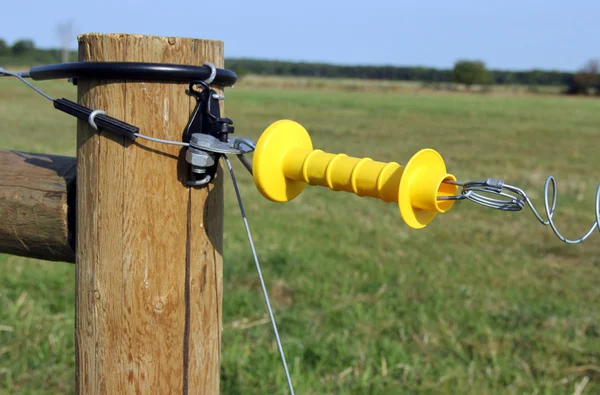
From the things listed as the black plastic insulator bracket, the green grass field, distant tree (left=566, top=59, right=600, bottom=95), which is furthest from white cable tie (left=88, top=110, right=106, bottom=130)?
distant tree (left=566, top=59, right=600, bottom=95)

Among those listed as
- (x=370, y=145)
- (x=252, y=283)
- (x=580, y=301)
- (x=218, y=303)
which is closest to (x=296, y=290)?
(x=252, y=283)

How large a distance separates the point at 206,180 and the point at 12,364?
274 centimetres

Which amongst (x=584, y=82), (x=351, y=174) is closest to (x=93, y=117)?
(x=351, y=174)

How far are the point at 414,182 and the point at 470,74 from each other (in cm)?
7341

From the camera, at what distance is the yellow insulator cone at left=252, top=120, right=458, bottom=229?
1.13 meters

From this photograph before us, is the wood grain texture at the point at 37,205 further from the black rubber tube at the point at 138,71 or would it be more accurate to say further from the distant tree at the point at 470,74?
the distant tree at the point at 470,74

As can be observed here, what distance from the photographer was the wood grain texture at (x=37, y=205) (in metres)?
1.43

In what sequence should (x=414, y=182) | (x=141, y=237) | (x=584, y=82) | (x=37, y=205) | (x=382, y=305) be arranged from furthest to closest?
(x=584, y=82)
(x=382, y=305)
(x=37, y=205)
(x=141, y=237)
(x=414, y=182)

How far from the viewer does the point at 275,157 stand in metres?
1.26

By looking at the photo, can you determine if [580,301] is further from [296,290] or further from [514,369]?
[296,290]

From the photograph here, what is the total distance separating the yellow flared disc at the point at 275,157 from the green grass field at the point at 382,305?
211 centimetres

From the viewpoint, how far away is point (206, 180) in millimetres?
1285

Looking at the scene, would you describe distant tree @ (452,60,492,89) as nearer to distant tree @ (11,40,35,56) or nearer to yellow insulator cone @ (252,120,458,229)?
distant tree @ (11,40,35,56)

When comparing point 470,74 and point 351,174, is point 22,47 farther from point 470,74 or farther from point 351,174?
point 351,174
